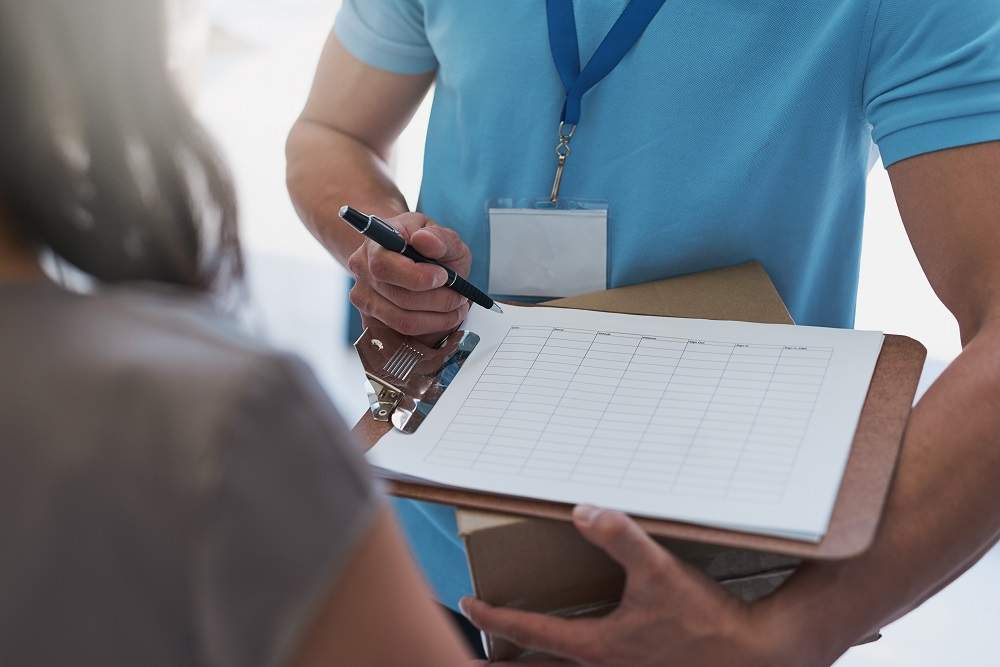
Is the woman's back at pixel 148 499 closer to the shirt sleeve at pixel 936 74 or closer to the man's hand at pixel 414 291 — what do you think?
the man's hand at pixel 414 291

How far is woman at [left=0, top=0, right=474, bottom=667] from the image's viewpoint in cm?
41

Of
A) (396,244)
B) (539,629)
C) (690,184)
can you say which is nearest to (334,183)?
(396,244)

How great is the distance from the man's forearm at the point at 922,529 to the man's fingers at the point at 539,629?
0.13 metres

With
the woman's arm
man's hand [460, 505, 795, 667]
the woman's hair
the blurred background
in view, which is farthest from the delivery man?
the blurred background

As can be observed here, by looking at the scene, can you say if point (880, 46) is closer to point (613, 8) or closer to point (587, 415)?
point (613, 8)

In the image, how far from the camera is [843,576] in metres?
0.69

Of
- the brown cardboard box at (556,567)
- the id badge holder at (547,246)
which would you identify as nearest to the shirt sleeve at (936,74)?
the id badge holder at (547,246)

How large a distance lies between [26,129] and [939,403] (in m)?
0.65

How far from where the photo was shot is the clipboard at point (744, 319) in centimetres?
65

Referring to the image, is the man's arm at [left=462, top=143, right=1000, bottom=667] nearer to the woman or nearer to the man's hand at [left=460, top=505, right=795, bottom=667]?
the man's hand at [left=460, top=505, right=795, bottom=667]

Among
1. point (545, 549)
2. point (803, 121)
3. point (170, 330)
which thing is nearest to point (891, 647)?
point (803, 121)

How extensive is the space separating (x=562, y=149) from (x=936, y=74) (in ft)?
1.17

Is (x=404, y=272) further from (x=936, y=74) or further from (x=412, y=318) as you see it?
(x=936, y=74)

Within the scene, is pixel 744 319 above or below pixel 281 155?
below
